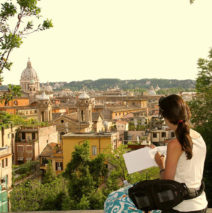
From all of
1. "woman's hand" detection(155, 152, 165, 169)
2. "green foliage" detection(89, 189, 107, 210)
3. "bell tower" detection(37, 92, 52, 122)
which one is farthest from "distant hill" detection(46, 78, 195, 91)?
"woman's hand" detection(155, 152, 165, 169)

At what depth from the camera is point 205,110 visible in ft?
33.2

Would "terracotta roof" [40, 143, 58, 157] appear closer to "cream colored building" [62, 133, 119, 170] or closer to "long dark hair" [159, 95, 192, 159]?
"cream colored building" [62, 133, 119, 170]

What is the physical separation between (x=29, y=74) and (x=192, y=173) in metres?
91.1

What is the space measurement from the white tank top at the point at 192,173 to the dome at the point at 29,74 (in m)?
88.5

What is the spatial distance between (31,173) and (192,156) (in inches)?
778

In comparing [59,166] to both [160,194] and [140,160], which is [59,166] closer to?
[140,160]

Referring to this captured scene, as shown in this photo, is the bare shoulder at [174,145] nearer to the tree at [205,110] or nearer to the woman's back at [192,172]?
the woman's back at [192,172]

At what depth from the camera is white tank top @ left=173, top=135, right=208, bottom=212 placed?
195 cm

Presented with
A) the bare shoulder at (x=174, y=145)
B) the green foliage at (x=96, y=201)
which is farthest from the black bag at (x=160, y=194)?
the green foliage at (x=96, y=201)

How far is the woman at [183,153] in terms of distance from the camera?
1915mm

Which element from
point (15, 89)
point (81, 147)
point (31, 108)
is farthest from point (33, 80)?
point (15, 89)

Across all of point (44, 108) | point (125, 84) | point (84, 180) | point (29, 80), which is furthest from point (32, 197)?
point (125, 84)

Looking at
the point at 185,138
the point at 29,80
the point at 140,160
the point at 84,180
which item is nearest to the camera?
the point at 185,138

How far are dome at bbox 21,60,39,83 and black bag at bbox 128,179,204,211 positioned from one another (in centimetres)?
8837
